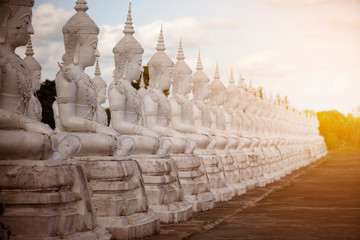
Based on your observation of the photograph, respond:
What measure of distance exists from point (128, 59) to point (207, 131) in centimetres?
563

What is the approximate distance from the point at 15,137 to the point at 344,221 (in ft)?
23.2

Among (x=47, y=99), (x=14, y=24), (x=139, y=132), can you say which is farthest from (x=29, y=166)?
(x=47, y=99)

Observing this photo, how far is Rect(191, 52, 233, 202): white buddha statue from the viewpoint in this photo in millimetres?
16816

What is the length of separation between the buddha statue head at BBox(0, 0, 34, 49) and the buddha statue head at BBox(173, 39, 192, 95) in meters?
8.05

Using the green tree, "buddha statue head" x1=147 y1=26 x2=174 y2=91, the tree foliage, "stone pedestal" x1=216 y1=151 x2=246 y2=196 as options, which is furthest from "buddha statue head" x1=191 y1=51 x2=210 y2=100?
the tree foliage

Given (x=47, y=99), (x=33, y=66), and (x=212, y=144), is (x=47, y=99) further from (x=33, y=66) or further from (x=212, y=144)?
(x=33, y=66)

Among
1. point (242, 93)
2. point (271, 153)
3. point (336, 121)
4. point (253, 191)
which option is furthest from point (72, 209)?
point (336, 121)

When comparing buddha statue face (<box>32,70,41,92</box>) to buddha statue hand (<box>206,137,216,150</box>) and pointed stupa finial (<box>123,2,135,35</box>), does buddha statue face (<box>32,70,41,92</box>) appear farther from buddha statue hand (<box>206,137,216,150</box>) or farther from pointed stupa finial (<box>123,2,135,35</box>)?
buddha statue hand (<box>206,137,216,150</box>)

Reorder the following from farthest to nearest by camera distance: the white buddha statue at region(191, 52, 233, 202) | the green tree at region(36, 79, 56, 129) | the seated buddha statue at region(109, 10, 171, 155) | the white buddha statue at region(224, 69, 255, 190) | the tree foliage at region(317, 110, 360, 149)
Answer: the tree foliage at region(317, 110, 360, 149) < the green tree at region(36, 79, 56, 129) < the white buddha statue at region(224, 69, 255, 190) < the white buddha statue at region(191, 52, 233, 202) < the seated buddha statue at region(109, 10, 171, 155)

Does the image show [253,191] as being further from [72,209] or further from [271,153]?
[72,209]

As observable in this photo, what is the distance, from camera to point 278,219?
13570 mm

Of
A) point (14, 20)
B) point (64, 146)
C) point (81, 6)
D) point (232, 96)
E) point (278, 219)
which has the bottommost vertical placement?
point (278, 219)

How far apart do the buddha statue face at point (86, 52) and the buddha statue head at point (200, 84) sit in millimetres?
8436

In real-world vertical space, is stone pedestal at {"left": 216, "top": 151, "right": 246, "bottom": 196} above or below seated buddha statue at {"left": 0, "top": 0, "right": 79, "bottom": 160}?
below
